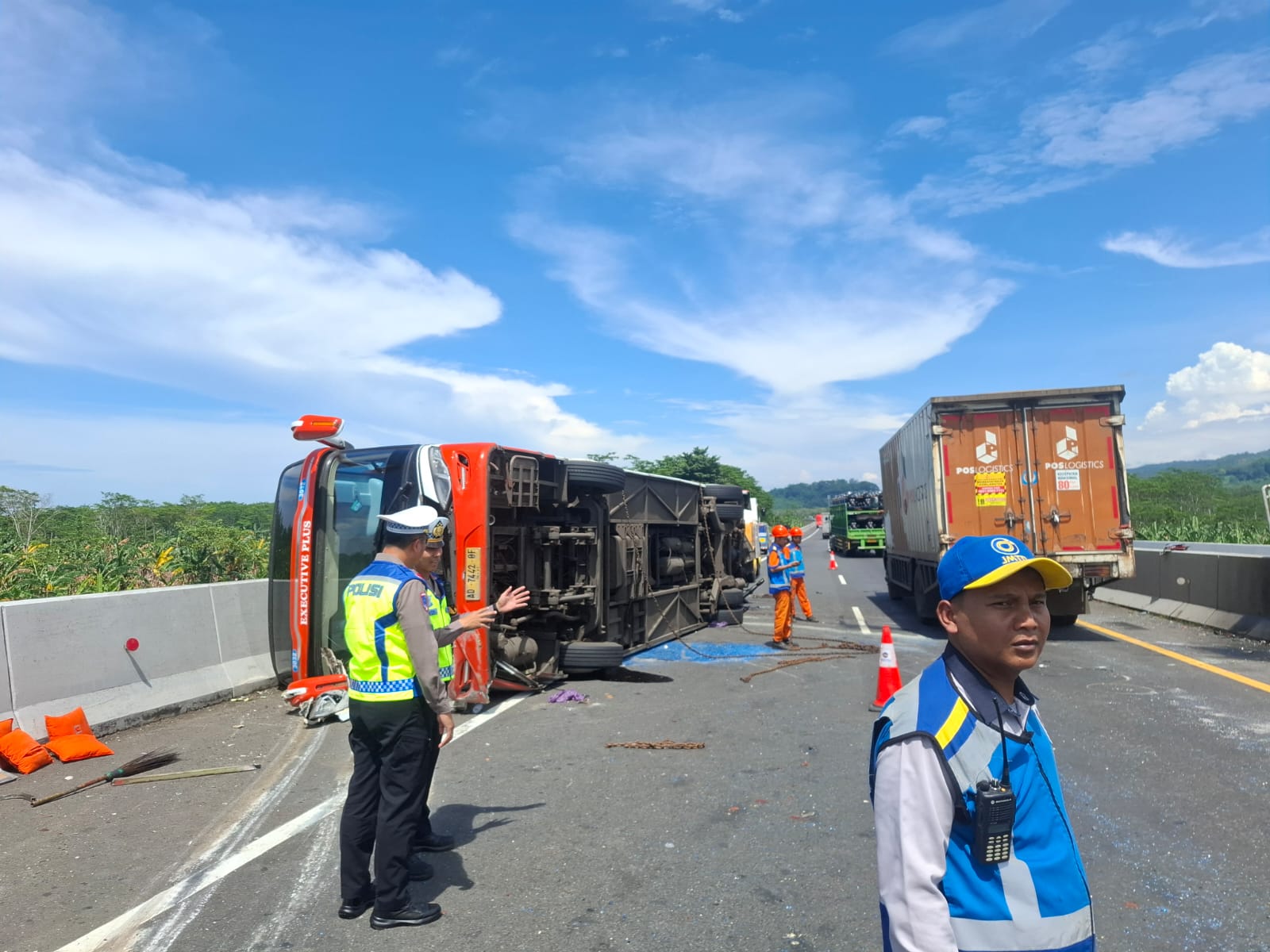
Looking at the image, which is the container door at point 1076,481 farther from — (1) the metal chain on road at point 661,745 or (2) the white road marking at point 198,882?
(2) the white road marking at point 198,882

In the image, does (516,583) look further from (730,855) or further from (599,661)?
(730,855)

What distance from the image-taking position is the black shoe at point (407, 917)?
3617 mm

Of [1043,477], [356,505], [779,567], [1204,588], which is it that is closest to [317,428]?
[356,505]

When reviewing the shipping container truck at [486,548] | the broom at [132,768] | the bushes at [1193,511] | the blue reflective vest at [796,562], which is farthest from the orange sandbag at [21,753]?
the bushes at [1193,511]

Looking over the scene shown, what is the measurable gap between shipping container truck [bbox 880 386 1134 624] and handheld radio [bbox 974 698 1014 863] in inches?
404

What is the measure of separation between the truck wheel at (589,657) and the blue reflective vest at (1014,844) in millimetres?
7141

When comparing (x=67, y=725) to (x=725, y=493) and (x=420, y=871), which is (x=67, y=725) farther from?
(x=725, y=493)

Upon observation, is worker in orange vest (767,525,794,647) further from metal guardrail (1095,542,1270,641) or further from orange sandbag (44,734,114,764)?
orange sandbag (44,734,114,764)

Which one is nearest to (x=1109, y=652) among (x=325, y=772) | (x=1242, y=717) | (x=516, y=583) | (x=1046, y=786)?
(x=1242, y=717)

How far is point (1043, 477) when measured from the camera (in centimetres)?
1169

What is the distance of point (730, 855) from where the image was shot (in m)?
4.26

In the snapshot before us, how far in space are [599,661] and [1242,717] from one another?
5.62 metres

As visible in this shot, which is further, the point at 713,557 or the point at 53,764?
the point at 713,557

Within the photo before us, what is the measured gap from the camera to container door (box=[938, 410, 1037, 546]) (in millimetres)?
11742
